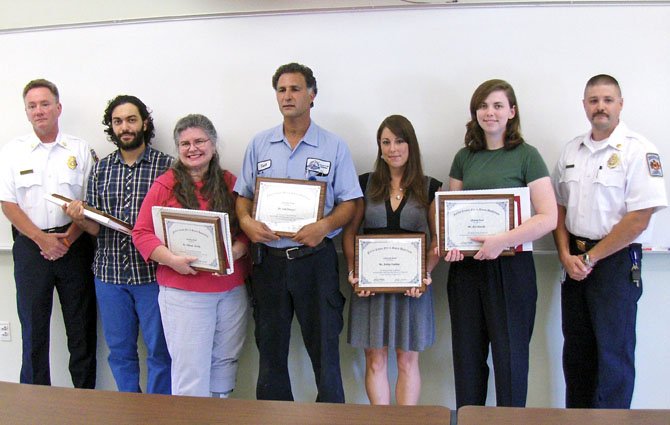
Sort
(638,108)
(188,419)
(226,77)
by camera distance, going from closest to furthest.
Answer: (188,419) < (638,108) < (226,77)

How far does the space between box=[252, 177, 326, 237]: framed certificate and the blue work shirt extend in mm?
113

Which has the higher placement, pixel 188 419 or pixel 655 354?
pixel 188 419

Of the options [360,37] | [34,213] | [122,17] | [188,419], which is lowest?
[188,419]

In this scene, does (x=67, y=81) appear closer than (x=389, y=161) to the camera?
No

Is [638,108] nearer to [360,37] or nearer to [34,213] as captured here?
[360,37]

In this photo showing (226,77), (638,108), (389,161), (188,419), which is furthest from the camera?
(226,77)

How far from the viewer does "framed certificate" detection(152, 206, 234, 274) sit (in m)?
2.18

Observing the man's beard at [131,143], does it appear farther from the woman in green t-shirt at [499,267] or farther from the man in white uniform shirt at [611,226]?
the man in white uniform shirt at [611,226]

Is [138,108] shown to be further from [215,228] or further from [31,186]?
[215,228]

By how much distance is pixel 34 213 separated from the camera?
8.82 feet

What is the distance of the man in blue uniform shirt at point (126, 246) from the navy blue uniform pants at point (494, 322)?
1540 mm

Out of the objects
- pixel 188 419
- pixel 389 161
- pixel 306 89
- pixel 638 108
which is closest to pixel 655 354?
pixel 638 108

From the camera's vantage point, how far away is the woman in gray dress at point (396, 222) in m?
2.33

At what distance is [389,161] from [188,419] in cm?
151
